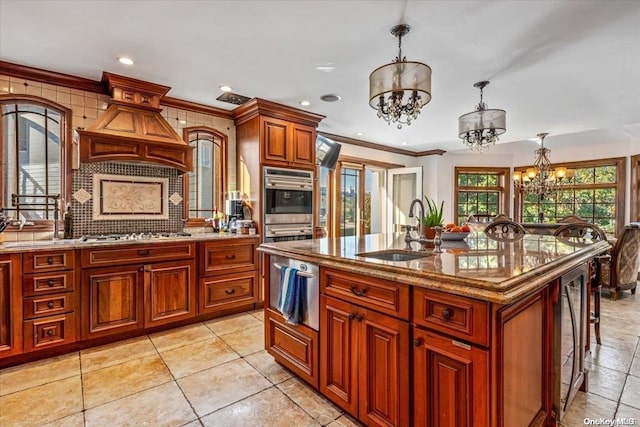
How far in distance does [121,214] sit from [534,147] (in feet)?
24.5

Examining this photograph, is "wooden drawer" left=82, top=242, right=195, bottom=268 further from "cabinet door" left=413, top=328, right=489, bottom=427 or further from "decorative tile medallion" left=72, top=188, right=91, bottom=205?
"cabinet door" left=413, top=328, right=489, bottom=427

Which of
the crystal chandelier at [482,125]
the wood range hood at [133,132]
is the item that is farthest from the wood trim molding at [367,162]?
the wood range hood at [133,132]

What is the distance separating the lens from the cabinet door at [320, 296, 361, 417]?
1.72m

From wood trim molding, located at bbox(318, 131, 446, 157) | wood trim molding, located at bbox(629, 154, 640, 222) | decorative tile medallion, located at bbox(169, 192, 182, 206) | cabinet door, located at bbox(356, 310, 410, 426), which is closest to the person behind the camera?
cabinet door, located at bbox(356, 310, 410, 426)

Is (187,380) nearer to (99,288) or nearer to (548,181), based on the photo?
(99,288)

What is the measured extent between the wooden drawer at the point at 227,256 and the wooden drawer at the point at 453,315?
2.52m

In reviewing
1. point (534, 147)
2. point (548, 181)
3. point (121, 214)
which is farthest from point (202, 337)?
point (534, 147)

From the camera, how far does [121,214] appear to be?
11.1ft

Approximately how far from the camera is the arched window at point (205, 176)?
3.90 m

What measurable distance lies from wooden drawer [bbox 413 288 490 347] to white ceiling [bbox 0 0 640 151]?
1756 millimetres

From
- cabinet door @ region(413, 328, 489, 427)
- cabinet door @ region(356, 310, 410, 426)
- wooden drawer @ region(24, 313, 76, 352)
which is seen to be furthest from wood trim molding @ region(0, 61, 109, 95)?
cabinet door @ region(413, 328, 489, 427)

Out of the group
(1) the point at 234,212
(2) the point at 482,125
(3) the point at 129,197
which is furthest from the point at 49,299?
(2) the point at 482,125

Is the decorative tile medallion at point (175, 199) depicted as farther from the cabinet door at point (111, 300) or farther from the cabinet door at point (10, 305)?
the cabinet door at point (10, 305)

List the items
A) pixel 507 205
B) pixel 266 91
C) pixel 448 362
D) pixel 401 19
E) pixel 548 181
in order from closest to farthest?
pixel 448 362, pixel 401 19, pixel 266 91, pixel 548 181, pixel 507 205
